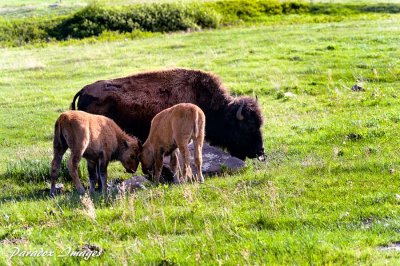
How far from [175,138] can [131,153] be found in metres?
1.15

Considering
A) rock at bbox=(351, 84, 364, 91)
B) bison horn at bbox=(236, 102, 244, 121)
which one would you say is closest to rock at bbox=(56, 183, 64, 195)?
bison horn at bbox=(236, 102, 244, 121)

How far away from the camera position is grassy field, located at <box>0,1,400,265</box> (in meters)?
7.29

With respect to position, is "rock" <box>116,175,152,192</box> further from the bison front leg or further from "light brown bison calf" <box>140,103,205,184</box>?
the bison front leg

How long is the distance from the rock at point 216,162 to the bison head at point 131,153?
0.60 meters

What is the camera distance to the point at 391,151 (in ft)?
39.3

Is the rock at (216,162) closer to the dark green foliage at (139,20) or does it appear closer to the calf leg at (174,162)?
the calf leg at (174,162)

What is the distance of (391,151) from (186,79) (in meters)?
4.55

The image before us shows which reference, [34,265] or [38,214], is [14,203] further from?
[34,265]

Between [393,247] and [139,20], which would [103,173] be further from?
[139,20]

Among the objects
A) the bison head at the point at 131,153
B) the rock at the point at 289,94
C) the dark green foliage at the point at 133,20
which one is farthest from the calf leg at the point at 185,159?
the dark green foliage at the point at 133,20

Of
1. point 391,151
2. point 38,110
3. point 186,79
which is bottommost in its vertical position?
point 38,110

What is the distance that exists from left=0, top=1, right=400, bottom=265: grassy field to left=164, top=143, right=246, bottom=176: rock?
59 centimetres

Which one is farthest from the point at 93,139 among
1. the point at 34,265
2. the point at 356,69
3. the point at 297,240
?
the point at 356,69

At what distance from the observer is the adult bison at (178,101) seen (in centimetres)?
1319
